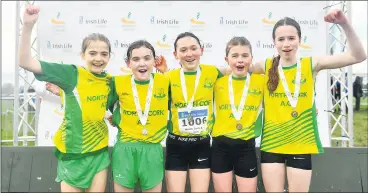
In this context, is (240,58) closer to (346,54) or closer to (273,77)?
(273,77)

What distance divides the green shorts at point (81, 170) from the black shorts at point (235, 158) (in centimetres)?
100

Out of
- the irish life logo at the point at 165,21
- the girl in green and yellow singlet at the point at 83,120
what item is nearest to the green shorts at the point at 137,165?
the girl in green and yellow singlet at the point at 83,120

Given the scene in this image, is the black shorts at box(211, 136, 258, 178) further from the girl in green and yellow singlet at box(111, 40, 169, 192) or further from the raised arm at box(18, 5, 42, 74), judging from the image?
the raised arm at box(18, 5, 42, 74)

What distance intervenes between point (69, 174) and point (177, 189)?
93cm

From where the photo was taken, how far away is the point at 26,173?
11.8 feet

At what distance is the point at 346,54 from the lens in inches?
109

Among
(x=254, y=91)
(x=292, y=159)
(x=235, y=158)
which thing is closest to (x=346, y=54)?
(x=254, y=91)

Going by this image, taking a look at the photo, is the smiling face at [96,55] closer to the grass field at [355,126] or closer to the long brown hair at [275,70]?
the long brown hair at [275,70]

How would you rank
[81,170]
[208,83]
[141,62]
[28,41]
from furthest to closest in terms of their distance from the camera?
[208,83]
[141,62]
[81,170]
[28,41]

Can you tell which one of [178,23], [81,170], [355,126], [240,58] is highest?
[178,23]

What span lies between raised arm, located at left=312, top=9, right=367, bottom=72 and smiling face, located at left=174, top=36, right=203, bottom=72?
3.55 feet

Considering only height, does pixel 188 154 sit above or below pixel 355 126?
above

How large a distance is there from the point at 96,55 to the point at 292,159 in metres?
1.93

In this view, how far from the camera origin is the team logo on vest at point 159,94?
2.86 m
